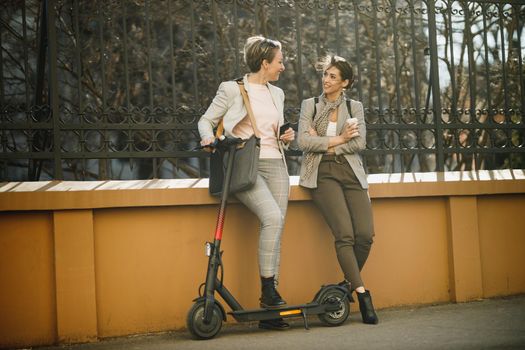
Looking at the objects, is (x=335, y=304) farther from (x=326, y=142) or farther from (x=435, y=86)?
(x=435, y=86)

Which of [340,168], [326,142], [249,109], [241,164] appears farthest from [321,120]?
[241,164]

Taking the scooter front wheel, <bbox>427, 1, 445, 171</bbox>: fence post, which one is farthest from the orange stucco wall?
the scooter front wheel

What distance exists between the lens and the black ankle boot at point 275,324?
5.94m

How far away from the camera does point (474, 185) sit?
7121 millimetres

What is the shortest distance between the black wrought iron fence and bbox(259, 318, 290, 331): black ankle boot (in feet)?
4.57

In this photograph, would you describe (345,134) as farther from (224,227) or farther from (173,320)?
(173,320)

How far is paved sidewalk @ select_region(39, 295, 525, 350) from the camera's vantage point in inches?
210

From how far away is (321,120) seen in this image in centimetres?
639

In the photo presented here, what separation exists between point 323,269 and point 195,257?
1.13m

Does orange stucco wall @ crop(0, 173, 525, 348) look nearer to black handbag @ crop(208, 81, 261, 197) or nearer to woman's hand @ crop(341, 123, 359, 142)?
black handbag @ crop(208, 81, 261, 197)

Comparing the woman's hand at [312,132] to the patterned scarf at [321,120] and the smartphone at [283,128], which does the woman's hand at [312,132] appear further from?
the smartphone at [283,128]

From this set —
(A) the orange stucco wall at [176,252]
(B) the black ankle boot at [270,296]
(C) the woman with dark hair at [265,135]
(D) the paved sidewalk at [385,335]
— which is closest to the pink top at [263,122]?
(C) the woman with dark hair at [265,135]

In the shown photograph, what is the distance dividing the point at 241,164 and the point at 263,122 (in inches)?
16.9

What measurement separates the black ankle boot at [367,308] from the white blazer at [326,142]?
849mm
